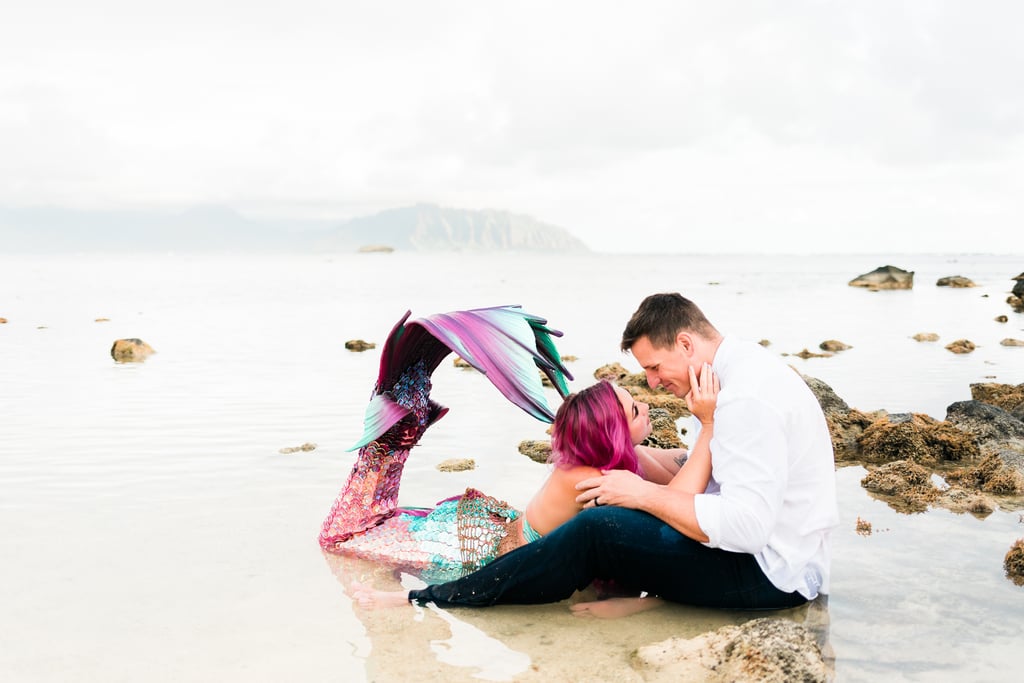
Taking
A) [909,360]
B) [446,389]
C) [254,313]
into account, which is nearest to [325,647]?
[446,389]

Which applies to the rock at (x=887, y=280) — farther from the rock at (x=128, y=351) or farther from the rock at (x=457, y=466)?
the rock at (x=457, y=466)

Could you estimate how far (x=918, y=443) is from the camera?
28.7 ft

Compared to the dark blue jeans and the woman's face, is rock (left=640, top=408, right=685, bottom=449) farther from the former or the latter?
the dark blue jeans

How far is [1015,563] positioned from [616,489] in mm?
2960

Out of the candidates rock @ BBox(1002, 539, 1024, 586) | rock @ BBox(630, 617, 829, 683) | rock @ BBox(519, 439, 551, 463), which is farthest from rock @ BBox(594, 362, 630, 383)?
rock @ BBox(630, 617, 829, 683)

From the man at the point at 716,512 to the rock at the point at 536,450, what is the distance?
386 cm

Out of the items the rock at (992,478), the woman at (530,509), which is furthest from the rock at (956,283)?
the woman at (530,509)

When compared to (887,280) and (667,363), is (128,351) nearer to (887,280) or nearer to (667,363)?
(667,363)

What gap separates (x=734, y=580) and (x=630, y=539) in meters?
0.65

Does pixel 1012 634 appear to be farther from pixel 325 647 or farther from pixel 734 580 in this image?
pixel 325 647

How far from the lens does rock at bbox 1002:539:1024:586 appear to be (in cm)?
553

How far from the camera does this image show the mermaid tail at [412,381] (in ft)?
18.4

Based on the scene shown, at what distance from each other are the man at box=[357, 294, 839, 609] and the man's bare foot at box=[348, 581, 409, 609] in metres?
0.41

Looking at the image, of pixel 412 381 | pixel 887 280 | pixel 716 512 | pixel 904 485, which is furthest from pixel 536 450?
pixel 887 280
